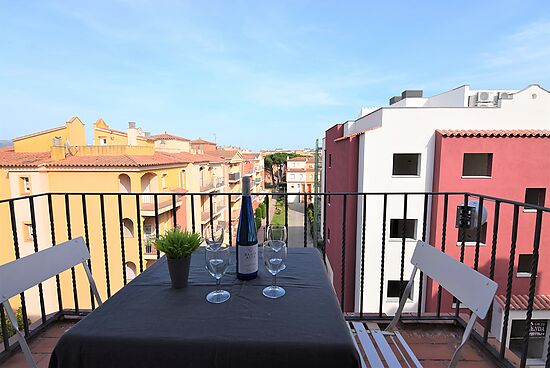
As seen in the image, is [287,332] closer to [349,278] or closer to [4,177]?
[349,278]

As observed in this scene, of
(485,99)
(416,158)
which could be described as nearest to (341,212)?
(416,158)

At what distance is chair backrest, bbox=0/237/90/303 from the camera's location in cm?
116

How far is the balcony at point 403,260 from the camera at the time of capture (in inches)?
68.6

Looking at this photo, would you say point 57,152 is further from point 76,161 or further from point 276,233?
point 276,233

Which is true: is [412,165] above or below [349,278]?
above

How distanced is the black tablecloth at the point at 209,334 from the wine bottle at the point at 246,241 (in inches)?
5.2

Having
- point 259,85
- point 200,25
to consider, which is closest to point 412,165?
point 259,85

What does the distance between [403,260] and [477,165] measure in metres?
10.1

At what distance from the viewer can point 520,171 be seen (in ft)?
31.8

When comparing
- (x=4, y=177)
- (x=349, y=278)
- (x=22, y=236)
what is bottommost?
(x=349, y=278)

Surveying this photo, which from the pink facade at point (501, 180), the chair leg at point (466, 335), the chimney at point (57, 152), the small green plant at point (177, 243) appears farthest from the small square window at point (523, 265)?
the chimney at point (57, 152)

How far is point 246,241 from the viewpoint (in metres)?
1.19

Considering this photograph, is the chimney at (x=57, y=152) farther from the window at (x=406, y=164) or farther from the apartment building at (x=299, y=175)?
the apartment building at (x=299, y=175)

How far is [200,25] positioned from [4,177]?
13.1 m
